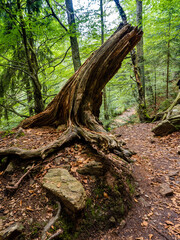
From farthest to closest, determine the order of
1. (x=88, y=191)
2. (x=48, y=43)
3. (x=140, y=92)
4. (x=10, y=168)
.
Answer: (x=140, y=92) → (x=48, y=43) → (x=10, y=168) → (x=88, y=191)

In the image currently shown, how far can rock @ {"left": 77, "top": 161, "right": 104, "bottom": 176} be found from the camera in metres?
2.75

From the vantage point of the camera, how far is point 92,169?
9.15 ft

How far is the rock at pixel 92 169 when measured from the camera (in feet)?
9.02

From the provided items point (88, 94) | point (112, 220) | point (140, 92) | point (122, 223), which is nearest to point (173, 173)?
point (122, 223)

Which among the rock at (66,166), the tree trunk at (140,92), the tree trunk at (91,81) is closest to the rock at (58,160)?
the rock at (66,166)

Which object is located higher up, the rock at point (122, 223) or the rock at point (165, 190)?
the rock at point (122, 223)

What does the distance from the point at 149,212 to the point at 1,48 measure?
8.52 meters

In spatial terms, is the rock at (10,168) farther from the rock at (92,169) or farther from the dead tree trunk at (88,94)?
the rock at (92,169)

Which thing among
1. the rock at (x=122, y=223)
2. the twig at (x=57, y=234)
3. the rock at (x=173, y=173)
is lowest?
the rock at (x=173, y=173)

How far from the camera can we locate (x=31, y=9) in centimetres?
600

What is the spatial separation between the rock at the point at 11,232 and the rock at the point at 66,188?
62 cm

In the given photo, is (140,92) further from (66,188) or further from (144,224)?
(66,188)

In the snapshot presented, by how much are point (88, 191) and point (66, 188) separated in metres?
0.46

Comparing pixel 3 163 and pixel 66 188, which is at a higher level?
pixel 3 163
